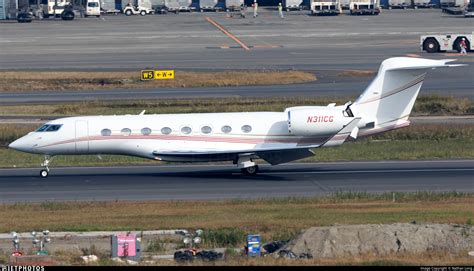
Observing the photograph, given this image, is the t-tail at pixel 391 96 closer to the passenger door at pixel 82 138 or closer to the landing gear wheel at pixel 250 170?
the landing gear wheel at pixel 250 170

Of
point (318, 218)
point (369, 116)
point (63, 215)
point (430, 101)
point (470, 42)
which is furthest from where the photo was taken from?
point (470, 42)

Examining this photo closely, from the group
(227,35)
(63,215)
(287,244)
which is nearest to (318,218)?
(287,244)

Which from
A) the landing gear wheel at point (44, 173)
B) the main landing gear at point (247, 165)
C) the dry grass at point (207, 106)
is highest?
the main landing gear at point (247, 165)

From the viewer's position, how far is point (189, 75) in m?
80.7

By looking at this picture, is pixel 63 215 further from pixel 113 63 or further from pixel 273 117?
pixel 113 63

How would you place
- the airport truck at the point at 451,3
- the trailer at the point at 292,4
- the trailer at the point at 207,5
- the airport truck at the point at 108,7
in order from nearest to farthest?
the airport truck at the point at 451,3 → the trailer at the point at 292,4 → the trailer at the point at 207,5 → the airport truck at the point at 108,7

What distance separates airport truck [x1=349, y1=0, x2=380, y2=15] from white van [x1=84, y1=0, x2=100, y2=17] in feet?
125

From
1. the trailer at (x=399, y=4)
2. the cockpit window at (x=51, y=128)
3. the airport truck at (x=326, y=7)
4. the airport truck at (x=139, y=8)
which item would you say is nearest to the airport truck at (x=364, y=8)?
the airport truck at (x=326, y=7)

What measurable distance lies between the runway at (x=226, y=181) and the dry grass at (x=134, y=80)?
1232 inches

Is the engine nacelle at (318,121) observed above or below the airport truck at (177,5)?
above

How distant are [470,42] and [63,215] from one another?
66051mm

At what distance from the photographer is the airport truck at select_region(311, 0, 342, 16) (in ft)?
463

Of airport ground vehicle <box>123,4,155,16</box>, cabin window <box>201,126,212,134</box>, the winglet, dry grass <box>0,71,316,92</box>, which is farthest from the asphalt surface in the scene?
cabin window <box>201,126,212,134</box>

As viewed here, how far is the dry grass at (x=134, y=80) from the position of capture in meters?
76.9
